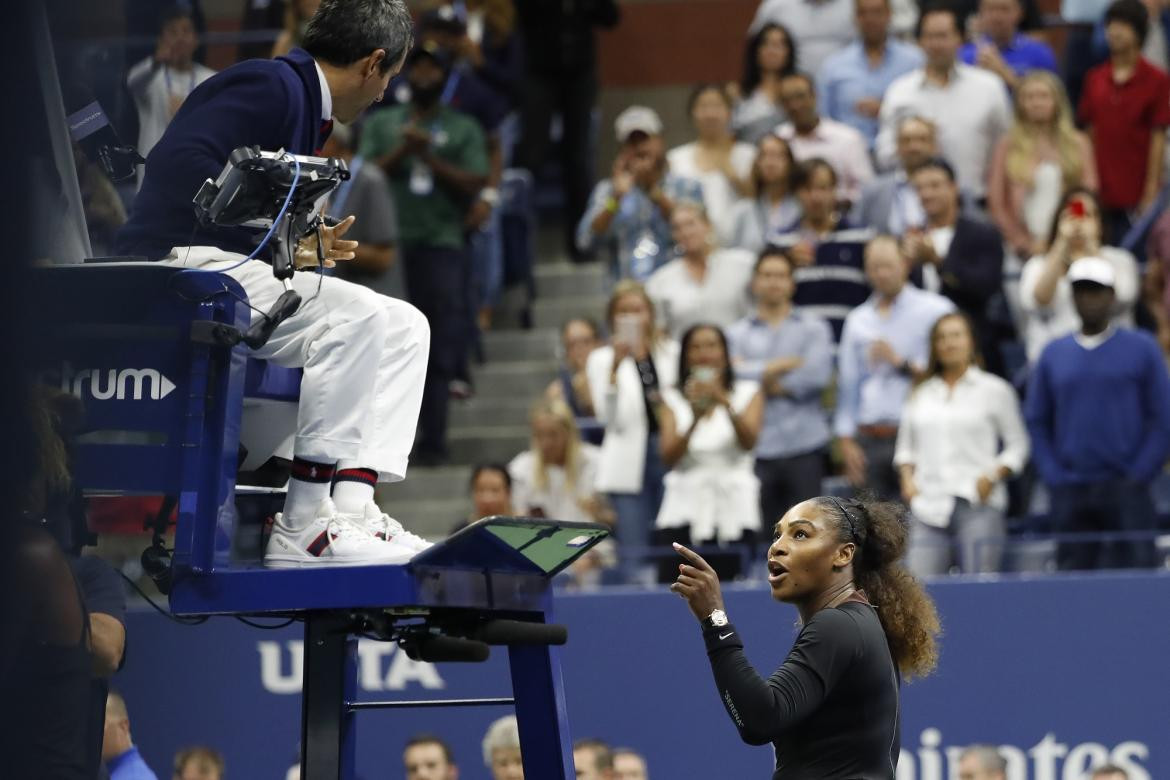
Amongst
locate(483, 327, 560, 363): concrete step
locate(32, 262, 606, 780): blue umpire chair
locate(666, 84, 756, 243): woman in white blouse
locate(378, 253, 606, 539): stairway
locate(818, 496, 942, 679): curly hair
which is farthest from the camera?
locate(483, 327, 560, 363): concrete step

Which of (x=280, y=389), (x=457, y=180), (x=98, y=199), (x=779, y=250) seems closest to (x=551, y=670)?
(x=280, y=389)

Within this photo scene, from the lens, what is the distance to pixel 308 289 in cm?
450

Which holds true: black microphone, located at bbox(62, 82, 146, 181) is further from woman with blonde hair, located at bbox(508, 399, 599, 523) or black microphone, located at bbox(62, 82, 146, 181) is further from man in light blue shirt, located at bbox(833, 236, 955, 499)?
man in light blue shirt, located at bbox(833, 236, 955, 499)

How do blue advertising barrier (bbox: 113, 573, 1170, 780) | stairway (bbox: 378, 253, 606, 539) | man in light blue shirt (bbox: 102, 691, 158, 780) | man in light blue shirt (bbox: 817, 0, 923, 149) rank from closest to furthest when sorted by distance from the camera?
man in light blue shirt (bbox: 102, 691, 158, 780)
blue advertising barrier (bbox: 113, 573, 1170, 780)
stairway (bbox: 378, 253, 606, 539)
man in light blue shirt (bbox: 817, 0, 923, 149)

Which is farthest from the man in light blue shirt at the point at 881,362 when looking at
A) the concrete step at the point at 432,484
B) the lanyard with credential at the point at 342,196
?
the lanyard with credential at the point at 342,196

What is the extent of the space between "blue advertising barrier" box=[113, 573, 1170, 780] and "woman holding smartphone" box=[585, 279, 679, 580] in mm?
506

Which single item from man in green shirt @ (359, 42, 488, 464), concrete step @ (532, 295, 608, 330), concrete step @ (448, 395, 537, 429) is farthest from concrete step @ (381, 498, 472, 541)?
concrete step @ (532, 295, 608, 330)

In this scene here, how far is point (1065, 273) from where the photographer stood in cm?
937

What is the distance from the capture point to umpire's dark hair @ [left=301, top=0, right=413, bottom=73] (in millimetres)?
4516

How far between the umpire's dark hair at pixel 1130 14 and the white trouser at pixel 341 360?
730cm

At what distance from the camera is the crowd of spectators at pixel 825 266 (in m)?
8.67

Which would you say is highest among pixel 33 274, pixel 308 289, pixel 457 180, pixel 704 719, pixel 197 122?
pixel 457 180

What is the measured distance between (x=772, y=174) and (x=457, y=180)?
5.32 ft

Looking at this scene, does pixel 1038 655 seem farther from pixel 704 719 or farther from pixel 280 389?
pixel 280 389
